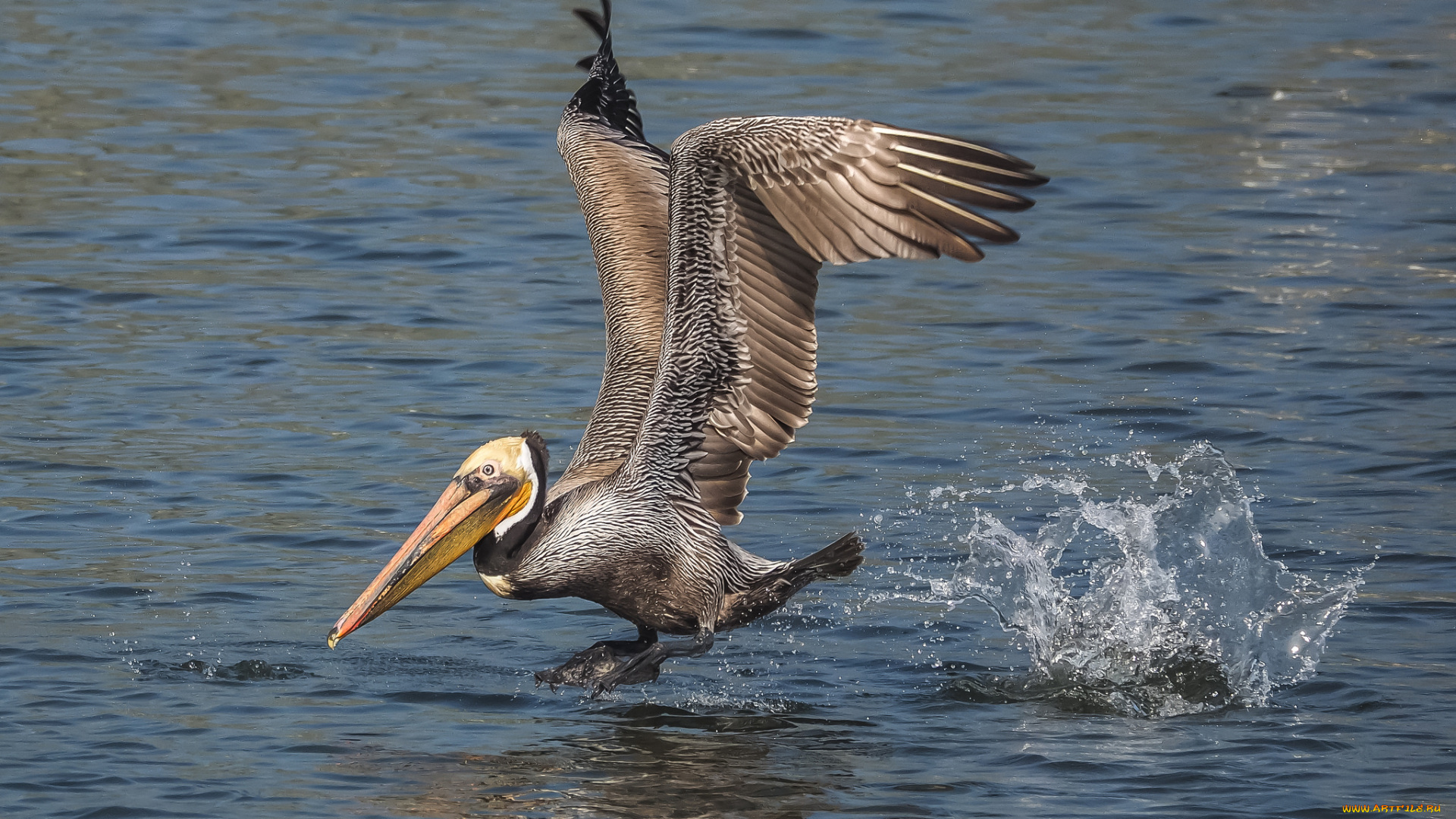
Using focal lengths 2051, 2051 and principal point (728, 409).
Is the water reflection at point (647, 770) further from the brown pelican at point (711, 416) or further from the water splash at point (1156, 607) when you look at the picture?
the water splash at point (1156, 607)

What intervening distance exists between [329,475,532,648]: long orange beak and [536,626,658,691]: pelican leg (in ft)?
1.70

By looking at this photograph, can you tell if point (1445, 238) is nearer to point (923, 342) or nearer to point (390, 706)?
point (923, 342)

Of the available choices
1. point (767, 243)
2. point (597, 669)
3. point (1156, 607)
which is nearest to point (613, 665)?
→ point (597, 669)

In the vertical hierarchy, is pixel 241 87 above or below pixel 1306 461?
above

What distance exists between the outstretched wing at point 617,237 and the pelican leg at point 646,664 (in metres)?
0.82

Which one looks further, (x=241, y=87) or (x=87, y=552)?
(x=241, y=87)

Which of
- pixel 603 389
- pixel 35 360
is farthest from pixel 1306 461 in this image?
pixel 35 360

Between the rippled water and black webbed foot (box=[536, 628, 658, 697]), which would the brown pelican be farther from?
the rippled water

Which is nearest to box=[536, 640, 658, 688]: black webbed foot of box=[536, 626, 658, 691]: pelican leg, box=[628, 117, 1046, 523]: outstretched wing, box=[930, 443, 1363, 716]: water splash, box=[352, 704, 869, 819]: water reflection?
box=[536, 626, 658, 691]: pelican leg

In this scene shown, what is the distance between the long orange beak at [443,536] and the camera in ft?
22.0

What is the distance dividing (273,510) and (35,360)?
259cm

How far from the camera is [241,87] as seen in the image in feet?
55.5

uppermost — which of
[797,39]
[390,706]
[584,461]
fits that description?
[797,39]

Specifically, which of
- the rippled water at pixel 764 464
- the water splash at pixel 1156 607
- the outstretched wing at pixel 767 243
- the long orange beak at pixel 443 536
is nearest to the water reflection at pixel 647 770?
the rippled water at pixel 764 464
